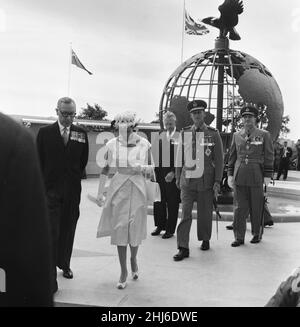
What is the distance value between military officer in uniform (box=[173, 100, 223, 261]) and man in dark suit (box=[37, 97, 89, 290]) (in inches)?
59.4

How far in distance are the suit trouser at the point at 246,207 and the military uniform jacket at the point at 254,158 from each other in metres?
0.10

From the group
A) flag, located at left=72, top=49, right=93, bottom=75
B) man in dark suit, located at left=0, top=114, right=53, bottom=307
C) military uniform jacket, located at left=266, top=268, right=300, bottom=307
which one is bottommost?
military uniform jacket, located at left=266, top=268, right=300, bottom=307

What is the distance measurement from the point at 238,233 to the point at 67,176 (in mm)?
2539

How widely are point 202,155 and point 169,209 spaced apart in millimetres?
1128

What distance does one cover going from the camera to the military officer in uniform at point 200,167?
5.49 meters

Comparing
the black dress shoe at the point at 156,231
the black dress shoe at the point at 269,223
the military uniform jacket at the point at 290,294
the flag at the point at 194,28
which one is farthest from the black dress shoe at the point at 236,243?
the flag at the point at 194,28

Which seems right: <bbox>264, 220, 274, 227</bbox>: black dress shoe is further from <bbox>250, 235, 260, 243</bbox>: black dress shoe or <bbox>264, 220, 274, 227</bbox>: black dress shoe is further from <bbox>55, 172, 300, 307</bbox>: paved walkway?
<bbox>250, 235, 260, 243</bbox>: black dress shoe

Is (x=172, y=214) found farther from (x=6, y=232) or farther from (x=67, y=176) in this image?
(x=6, y=232)

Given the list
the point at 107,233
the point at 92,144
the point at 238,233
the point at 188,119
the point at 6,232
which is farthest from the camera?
the point at 92,144

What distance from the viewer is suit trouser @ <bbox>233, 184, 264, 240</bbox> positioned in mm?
5938

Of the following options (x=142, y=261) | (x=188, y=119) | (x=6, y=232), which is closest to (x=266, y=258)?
(x=142, y=261)

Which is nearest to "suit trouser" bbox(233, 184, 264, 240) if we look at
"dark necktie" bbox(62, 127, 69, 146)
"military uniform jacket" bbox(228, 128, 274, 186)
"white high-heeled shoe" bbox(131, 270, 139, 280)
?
"military uniform jacket" bbox(228, 128, 274, 186)

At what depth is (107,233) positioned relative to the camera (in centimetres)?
427
